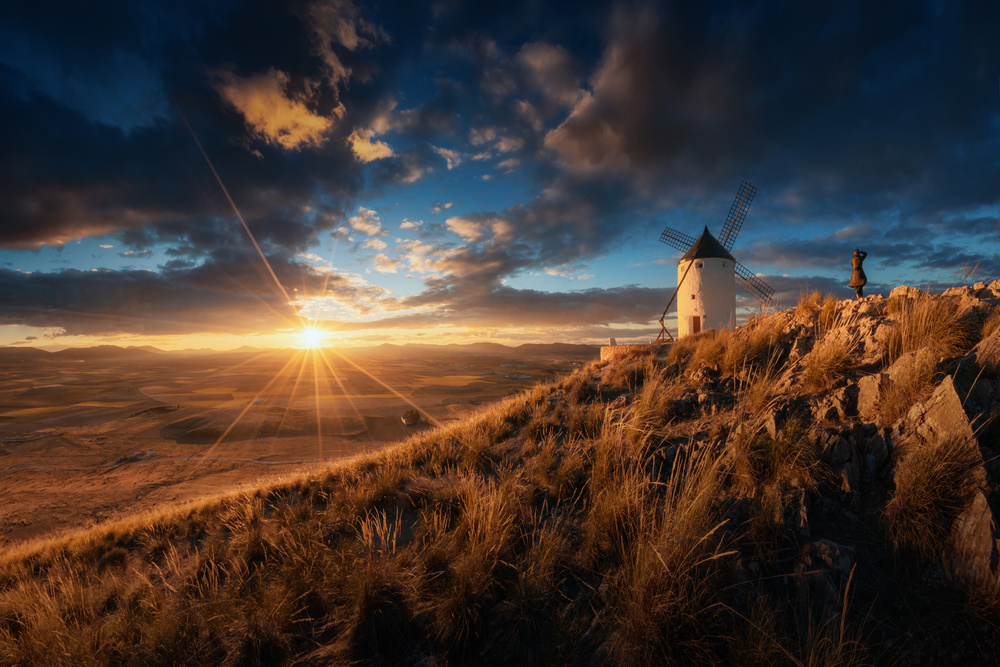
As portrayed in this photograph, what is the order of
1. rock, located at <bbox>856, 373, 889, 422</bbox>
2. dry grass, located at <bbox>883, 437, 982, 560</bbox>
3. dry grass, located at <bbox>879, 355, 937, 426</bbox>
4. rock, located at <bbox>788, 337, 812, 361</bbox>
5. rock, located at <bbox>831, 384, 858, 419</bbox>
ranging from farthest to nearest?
rock, located at <bbox>788, 337, 812, 361</bbox>
rock, located at <bbox>831, 384, 858, 419</bbox>
rock, located at <bbox>856, 373, 889, 422</bbox>
dry grass, located at <bbox>879, 355, 937, 426</bbox>
dry grass, located at <bbox>883, 437, 982, 560</bbox>

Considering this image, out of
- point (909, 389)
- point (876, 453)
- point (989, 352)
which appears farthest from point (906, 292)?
point (876, 453)

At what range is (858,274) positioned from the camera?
9148 mm

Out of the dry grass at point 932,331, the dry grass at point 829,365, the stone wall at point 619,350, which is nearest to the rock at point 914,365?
the dry grass at point 932,331

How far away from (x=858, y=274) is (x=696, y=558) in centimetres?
1025

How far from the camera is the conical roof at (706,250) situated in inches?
795

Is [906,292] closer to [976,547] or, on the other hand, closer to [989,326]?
[989,326]

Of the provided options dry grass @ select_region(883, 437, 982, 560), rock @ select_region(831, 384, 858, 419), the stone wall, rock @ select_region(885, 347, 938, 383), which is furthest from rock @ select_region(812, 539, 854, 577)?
the stone wall

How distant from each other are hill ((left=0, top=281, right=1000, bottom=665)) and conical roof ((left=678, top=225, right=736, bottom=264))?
1555 cm

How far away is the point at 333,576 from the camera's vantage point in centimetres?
400

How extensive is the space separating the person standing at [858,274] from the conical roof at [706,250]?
11.4m

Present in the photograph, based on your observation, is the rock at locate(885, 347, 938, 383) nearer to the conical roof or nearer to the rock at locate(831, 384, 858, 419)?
the rock at locate(831, 384, 858, 419)

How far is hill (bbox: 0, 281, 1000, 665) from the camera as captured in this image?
2.71 m

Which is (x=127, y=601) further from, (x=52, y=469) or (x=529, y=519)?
(x=52, y=469)

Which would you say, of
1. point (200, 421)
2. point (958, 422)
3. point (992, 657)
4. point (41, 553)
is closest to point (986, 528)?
point (992, 657)
